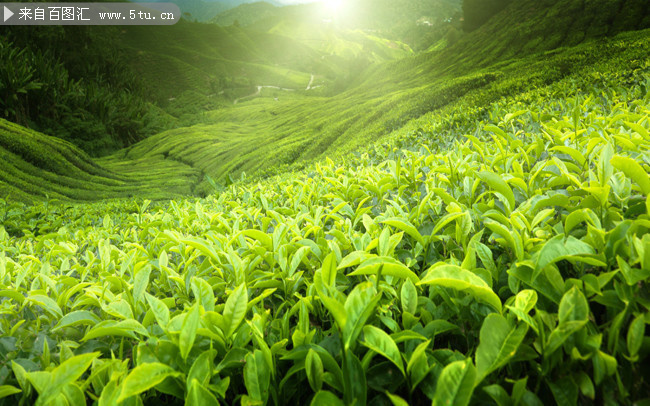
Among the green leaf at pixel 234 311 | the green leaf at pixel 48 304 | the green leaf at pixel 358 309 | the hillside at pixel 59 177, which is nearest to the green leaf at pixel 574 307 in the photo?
the green leaf at pixel 358 309

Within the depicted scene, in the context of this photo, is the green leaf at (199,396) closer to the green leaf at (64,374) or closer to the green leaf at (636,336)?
the green leaf at (64,374)

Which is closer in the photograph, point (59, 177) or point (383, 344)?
point (383, 344)

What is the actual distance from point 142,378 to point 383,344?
68 cm

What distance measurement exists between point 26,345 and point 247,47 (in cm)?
13264

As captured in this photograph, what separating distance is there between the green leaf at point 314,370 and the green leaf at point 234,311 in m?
0.29

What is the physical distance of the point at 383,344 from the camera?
895 millimetres

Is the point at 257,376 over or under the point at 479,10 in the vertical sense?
under

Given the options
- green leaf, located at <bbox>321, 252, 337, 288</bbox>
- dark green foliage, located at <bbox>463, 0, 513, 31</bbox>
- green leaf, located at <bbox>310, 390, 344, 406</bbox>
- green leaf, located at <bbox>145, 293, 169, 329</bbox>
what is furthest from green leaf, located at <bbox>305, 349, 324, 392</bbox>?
dark green foliage, located at <bbox>463, 0, 513, 31</bbox>

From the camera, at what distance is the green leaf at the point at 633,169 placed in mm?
1141

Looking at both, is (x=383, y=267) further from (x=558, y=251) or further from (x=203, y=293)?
(x=203, y=293)

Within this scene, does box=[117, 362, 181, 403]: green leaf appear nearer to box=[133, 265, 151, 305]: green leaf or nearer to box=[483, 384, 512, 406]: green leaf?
box=[133, 265, 151, 305]: green leaf

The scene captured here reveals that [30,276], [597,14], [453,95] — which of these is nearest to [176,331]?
A: [30,276]

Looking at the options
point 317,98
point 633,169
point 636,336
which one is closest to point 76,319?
point 636,336

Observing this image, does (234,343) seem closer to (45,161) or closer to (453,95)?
(453,95)
